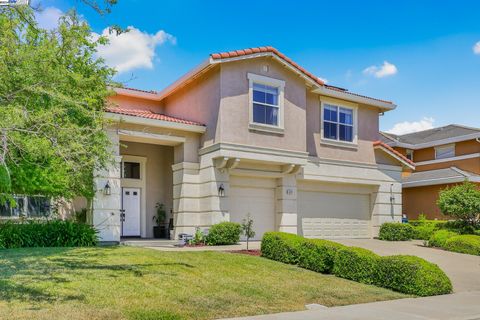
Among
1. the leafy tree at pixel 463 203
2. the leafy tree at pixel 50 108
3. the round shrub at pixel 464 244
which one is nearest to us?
the leafy tree at pixel 50 108

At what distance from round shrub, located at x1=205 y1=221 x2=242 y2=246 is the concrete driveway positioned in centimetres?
537

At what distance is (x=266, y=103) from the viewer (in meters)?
19.6

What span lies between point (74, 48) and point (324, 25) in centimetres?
908

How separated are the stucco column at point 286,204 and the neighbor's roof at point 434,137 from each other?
15118mm

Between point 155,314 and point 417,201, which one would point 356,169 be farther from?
point 155,314

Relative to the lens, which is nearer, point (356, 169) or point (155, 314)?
point (155, 314)

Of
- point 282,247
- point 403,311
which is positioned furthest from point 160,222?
point 403,311

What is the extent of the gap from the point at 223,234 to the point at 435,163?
69.7ft

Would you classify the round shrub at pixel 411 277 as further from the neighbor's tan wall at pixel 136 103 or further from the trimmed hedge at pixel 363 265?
the neighbor's tan wall at pixel 136 103

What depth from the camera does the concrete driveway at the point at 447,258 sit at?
1351 centimetres

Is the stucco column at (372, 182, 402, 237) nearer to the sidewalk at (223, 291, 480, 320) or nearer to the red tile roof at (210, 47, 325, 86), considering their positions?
the red tile roof at (210, 47, 325, 86)

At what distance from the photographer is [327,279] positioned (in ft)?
40.0

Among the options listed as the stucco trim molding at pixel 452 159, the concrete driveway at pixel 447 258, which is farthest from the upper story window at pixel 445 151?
the concrete driveway at pixel 447 258

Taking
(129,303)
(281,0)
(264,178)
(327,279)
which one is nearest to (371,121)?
(264,178)
